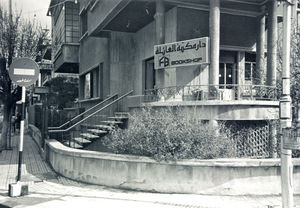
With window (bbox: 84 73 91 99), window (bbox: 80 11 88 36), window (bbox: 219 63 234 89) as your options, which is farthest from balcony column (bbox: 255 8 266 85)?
window (bbox: 80 11 88 36)

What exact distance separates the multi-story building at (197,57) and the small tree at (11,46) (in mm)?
2754

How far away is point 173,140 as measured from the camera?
772 cm

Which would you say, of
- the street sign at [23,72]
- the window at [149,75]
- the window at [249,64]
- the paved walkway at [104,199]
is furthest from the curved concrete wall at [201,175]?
the window at [249,64]

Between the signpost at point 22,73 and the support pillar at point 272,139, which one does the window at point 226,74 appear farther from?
the signpost at point 22,73

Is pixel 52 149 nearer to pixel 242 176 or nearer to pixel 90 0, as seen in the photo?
pixel 242 176

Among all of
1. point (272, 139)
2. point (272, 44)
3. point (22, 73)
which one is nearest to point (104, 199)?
point (22, 73)

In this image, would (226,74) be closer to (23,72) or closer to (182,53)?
(182,53)

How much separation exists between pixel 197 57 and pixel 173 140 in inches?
141

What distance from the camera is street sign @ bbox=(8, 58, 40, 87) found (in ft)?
25.0

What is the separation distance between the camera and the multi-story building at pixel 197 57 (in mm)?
9070

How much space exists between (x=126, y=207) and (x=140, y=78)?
899cm

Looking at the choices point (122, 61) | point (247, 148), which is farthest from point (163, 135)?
point (122, 61)

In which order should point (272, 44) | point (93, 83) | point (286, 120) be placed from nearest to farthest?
point (286, 120) < point (272, 44) < point (93, 83)

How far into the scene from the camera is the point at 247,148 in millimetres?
8805
